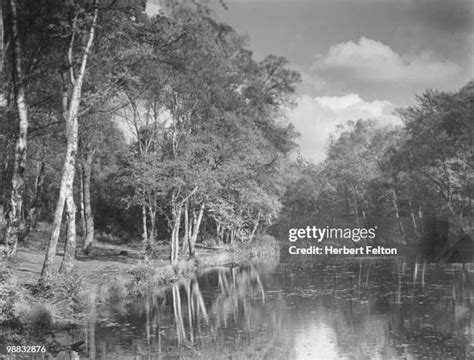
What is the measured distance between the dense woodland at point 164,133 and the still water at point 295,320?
3.93 meters

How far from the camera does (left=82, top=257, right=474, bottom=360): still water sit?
14.0 metres

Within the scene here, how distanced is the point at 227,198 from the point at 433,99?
925 inches

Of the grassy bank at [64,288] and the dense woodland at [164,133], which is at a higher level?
the dense woodland at [164,133]

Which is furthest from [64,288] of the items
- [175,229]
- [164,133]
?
[164,133]

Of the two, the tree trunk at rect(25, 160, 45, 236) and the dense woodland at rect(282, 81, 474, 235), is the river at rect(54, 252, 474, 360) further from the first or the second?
the dense woodland at rect(282, 81, 474, 235)

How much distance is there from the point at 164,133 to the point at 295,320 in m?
18.9

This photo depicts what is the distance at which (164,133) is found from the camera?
34.3 m

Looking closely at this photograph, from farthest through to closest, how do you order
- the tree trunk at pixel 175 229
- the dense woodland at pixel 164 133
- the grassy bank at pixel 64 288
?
the tree trunk at pixel 175 229 → the dense woodland at pixel 164 133 → the grassy bank at pixel 64 288

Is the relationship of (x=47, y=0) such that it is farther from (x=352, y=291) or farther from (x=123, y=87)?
(x=352, y=291)

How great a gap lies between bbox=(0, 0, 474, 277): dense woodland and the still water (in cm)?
393

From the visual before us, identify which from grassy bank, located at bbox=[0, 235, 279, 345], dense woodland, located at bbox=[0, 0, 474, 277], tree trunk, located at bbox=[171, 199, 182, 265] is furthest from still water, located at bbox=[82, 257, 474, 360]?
dense woodland, located at bbox=[0, 0, 474, 277]

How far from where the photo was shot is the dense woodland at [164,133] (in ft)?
65.2

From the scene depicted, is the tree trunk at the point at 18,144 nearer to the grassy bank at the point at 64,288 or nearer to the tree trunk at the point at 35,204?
the grassy bank at the point at 64,288

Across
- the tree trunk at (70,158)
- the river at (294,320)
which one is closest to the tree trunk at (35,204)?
the river at (294,320)
